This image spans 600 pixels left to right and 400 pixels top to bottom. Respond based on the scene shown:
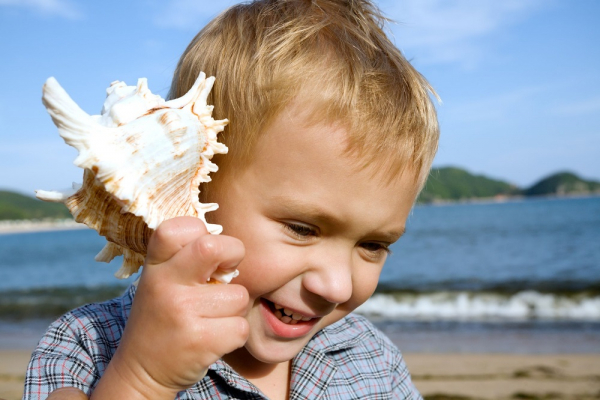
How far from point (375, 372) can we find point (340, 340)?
0.65 ft

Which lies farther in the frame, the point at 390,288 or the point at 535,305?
the point at 390,288

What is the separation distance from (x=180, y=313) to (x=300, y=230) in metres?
0.58

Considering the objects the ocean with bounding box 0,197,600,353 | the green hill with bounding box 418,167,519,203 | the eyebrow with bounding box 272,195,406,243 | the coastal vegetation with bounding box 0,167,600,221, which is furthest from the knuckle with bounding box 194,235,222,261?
the green hill with bounding box 418,167,519,203

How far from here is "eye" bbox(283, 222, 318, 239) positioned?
5.33ft

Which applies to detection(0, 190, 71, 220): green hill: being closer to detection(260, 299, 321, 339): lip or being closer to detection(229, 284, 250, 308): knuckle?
detection(260, 299, 321, 339): lip

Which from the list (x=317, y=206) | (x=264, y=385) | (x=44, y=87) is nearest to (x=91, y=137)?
(x=44, y=87)

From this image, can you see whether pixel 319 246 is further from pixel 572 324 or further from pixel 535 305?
pixel 535 305

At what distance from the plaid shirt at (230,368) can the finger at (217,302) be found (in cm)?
70

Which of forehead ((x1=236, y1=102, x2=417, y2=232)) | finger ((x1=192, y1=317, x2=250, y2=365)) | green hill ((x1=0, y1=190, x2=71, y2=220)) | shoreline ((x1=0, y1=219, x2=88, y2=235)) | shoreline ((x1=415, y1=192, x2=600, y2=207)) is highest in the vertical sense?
shoreline ((x1=415, y1=192, x2=600, y2=207))

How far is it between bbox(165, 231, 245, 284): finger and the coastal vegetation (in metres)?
99.5

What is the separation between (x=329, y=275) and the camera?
165cm

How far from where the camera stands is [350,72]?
65.3 inches

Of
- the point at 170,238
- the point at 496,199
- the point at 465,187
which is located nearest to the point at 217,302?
the point at 170,238

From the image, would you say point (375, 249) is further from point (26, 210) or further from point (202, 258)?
point (26, 210)
